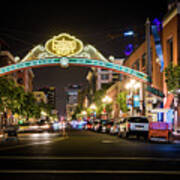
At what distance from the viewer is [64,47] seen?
40.0 metres

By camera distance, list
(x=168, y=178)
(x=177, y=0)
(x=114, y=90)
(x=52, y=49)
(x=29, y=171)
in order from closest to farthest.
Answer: (x=168, y=178) → (x=29, y=171) → (x=52, y=49) → (x=177, y=0) → (x=114, y=90)

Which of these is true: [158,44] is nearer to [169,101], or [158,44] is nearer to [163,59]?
[163,59]

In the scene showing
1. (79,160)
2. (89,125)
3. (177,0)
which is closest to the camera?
(79,160)

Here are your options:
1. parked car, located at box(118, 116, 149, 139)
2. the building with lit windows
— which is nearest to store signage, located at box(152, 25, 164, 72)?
the building with lit windows

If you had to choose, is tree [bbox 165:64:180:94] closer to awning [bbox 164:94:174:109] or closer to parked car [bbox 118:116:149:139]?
parked car [bbox 118:116:149:139]

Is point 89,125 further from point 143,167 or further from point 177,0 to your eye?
point 143,167

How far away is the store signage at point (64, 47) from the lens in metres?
39.4

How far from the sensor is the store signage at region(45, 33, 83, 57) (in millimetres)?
39438

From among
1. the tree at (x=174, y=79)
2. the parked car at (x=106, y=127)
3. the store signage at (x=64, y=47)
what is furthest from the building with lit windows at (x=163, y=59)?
the store signage at (x=64, y=47)

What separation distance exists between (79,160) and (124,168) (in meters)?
2.77

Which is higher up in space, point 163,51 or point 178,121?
point 163,51

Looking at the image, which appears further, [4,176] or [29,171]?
[29,171]

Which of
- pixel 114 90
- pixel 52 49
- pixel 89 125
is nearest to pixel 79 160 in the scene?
pixel 52 49

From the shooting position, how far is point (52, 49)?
1572 inches
